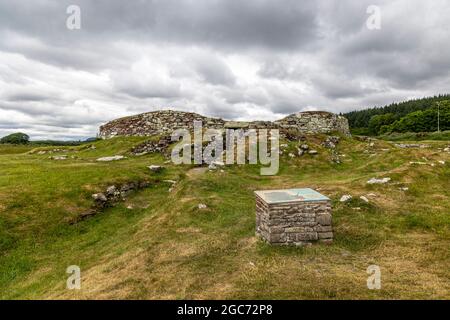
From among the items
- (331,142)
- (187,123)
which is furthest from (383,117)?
(187,123)

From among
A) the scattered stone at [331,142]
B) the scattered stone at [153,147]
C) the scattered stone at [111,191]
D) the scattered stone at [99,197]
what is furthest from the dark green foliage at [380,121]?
the scattered stone at [99,197]

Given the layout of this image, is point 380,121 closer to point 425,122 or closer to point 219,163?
point 425,122

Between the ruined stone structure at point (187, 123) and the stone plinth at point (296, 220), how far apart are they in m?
29.4

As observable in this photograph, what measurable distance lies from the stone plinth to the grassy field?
458mm

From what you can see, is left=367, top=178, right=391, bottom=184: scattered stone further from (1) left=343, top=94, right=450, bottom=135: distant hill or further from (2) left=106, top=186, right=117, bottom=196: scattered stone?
(1) left=343, top=94, right=450, bottom=135: distant hill

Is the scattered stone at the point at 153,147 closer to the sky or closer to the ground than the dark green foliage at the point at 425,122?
closer to the ground

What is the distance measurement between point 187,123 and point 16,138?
4924 inches

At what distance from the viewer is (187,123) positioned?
43.2 meters

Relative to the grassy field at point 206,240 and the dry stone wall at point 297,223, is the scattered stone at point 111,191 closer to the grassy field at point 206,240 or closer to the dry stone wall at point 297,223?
the grassy field at point 206,240

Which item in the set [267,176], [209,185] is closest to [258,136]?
[267,176]

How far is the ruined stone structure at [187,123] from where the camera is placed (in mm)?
42781

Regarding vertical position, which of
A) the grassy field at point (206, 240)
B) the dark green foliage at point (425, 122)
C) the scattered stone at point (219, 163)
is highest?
the dark green foliage at point (425, 122)

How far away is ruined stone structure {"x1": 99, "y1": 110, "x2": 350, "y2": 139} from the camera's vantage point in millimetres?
42781

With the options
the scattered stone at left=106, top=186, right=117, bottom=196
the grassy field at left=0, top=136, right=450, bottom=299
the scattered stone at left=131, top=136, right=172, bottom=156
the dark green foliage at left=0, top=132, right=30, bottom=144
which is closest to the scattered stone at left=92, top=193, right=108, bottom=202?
the grassy field at left=0, top=136, right=450, bottom=299
